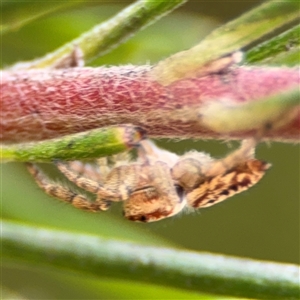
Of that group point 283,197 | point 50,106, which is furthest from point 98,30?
point 283,197

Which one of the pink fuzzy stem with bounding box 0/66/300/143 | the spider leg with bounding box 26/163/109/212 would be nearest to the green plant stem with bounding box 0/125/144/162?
the pink fuzzy stem with bounding box 0/66/300/143

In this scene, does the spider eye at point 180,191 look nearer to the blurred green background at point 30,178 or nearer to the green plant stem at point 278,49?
the blurred green background at point 30,178

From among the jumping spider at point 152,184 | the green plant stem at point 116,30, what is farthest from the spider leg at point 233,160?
the green plant stem at point 116,30

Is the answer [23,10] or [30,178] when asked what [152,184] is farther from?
[30,178]

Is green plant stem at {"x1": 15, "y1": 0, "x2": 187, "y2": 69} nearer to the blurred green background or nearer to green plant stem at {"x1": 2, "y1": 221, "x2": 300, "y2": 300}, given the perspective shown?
the blurred green background

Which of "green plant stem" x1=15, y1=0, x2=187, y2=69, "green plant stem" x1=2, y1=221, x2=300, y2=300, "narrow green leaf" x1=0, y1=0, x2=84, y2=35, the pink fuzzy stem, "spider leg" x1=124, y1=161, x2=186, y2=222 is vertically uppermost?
"narrow green leaf" x1=0, y1=0, x2=84, y2=35

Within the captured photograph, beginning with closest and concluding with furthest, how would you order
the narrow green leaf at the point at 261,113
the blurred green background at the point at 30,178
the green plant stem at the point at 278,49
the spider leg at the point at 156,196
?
the narrow green leaf at the point at 261,113
the green plant stem at the point at 278,49
the spider leg at the point at 156,196
the blurred green background at the point at 30,178
